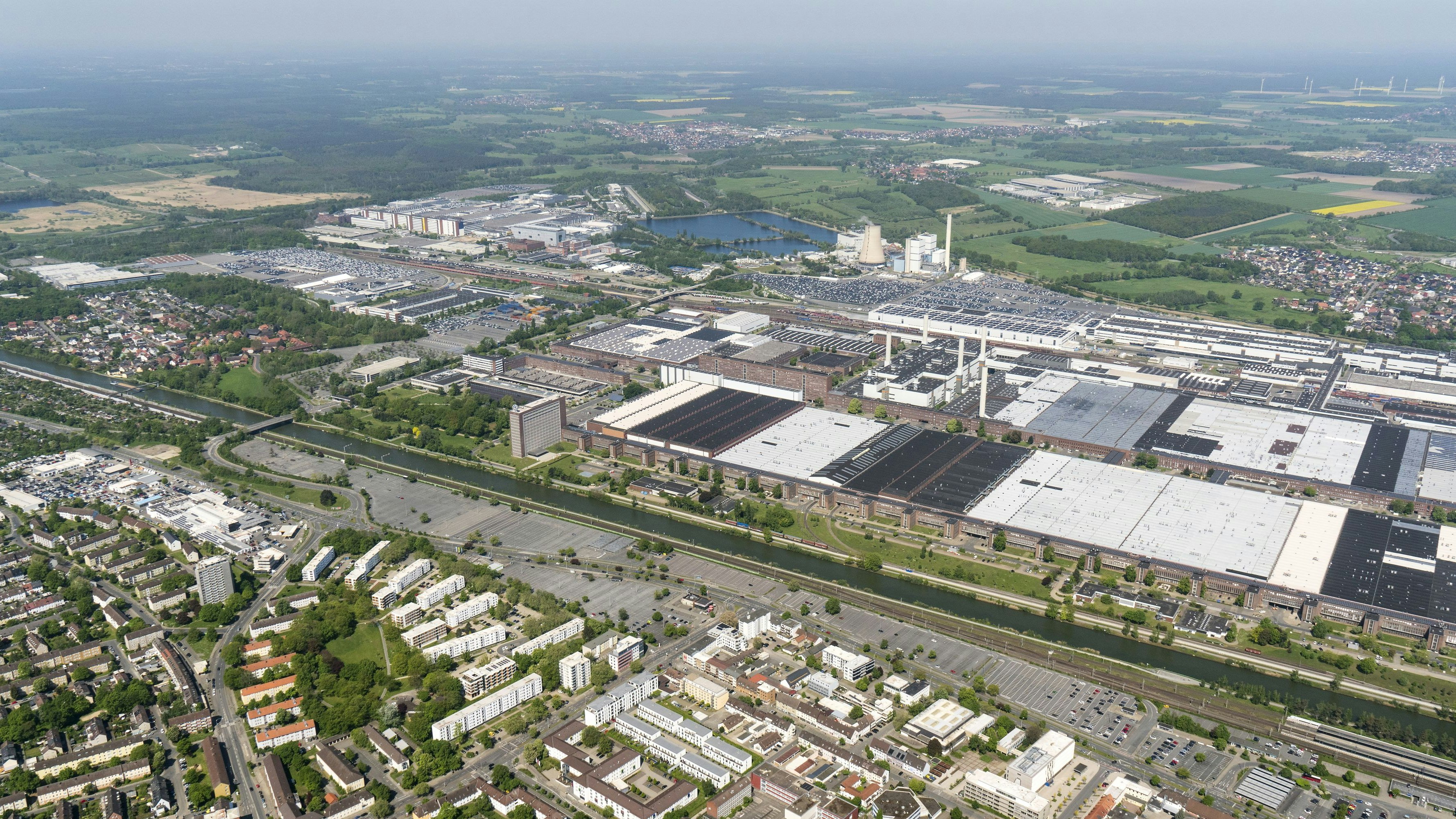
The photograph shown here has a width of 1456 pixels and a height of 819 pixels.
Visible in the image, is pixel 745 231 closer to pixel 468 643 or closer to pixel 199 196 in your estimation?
pixel 199 196

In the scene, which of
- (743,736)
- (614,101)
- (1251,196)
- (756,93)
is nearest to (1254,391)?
(743,736)

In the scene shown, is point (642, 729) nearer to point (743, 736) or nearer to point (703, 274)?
point (743, 736)

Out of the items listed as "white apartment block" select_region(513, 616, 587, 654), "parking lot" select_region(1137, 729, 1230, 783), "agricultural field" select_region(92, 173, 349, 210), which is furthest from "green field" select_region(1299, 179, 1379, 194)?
"agricultural field" select_region(92, 173, 349, 210)

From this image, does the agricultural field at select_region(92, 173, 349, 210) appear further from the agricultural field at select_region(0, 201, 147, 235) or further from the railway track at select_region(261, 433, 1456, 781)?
the railway track at select_region(261, 433, 1456, 781)

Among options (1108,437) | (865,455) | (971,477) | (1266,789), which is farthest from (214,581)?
(1108,437)

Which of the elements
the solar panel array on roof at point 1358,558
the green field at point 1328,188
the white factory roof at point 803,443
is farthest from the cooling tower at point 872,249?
the green field at point 1328,188

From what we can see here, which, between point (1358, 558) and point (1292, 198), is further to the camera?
point (1292, 198)

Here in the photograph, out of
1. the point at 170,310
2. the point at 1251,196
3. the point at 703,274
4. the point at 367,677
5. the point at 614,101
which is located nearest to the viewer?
the point at 367,677
